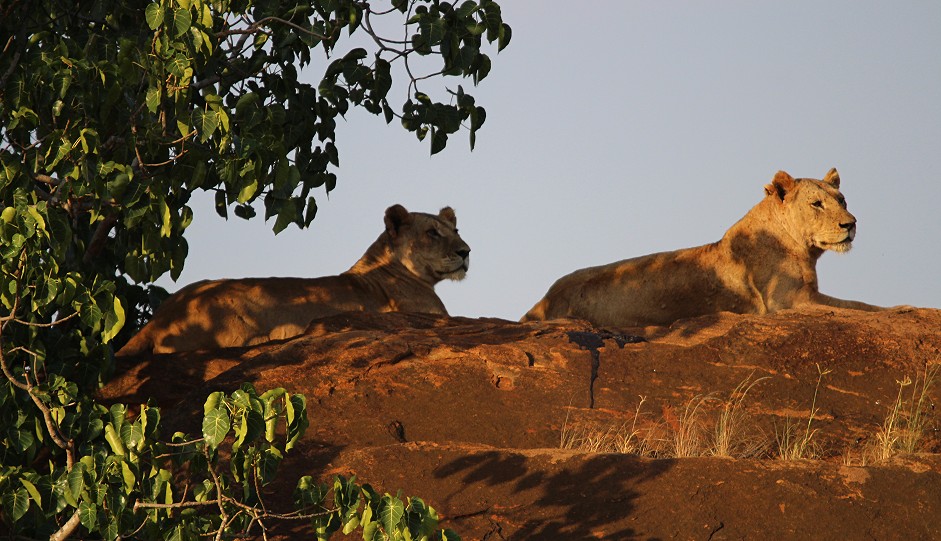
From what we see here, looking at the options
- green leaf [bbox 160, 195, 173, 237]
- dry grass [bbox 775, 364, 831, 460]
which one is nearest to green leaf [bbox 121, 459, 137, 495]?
green leaf [bbox 160, 195, 173, 237]

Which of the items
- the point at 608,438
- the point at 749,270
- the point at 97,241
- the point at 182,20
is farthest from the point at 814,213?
the point at 182,20

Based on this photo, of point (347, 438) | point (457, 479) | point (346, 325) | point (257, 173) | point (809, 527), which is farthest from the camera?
point (346, 325)

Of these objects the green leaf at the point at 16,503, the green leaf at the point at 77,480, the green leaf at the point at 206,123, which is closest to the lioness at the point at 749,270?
the green leaf at the point at 206,123

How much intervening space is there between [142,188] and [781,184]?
820 centimetres

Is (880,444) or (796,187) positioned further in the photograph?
(796,187)

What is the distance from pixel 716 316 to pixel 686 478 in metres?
3.10

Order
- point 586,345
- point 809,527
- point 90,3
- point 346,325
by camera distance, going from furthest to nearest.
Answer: point 346,325, point 586,345, point 90,3, point 809,527

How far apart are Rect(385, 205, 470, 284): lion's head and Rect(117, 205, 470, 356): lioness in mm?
10

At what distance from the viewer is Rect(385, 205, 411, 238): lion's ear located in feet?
42.8

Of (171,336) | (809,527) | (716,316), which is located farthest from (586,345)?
(171,336)

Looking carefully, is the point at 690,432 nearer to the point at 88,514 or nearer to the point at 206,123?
the point at 206,123

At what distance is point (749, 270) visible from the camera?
12758 millimetres

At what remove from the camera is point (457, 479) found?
705 cm

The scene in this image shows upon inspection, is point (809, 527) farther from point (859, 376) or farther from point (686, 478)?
point (859, 376)
